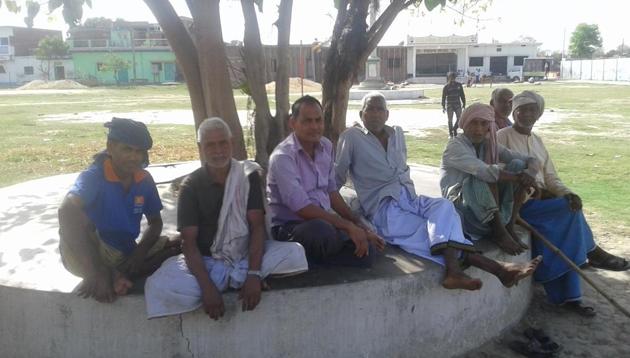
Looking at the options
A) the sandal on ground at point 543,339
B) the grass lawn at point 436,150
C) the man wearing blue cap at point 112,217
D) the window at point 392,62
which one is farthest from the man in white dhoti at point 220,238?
the window at point 392,62

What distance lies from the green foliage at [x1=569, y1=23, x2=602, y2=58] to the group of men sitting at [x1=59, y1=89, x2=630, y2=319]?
8356 cm

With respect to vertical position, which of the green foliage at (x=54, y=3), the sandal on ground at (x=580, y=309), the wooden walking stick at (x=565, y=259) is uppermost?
the green foliage at (x=54, y=3)

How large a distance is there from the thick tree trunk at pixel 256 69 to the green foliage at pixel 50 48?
192 ft

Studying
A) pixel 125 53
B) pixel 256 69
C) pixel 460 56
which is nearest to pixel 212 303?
pixel 256 69

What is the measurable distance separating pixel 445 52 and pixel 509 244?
58490mm

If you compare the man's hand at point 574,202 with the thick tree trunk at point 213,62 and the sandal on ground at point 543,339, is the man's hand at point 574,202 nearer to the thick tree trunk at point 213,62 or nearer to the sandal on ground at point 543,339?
the sandal on ground at point 543,339

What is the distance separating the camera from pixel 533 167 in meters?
4.00

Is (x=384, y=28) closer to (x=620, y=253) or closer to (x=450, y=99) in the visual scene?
(x=620, y=253)

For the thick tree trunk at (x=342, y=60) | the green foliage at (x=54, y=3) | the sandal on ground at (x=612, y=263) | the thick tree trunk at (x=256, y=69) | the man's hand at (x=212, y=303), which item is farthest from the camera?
the thick tree trunk at (x=342, y=60)

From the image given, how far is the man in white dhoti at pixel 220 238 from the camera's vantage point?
9.78 feet

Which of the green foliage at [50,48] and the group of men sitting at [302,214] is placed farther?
the green foliage at [50,48]

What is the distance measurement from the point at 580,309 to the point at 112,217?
10.7 ft

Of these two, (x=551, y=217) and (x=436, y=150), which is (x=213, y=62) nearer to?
(x=551, y=217)

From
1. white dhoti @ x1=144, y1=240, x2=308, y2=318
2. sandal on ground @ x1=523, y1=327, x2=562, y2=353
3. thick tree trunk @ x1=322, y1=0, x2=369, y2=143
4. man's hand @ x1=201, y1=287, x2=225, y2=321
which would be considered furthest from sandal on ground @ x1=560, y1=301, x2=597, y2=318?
thick tree trunk @ x1=322, y1=0, x2=369, y2=143
